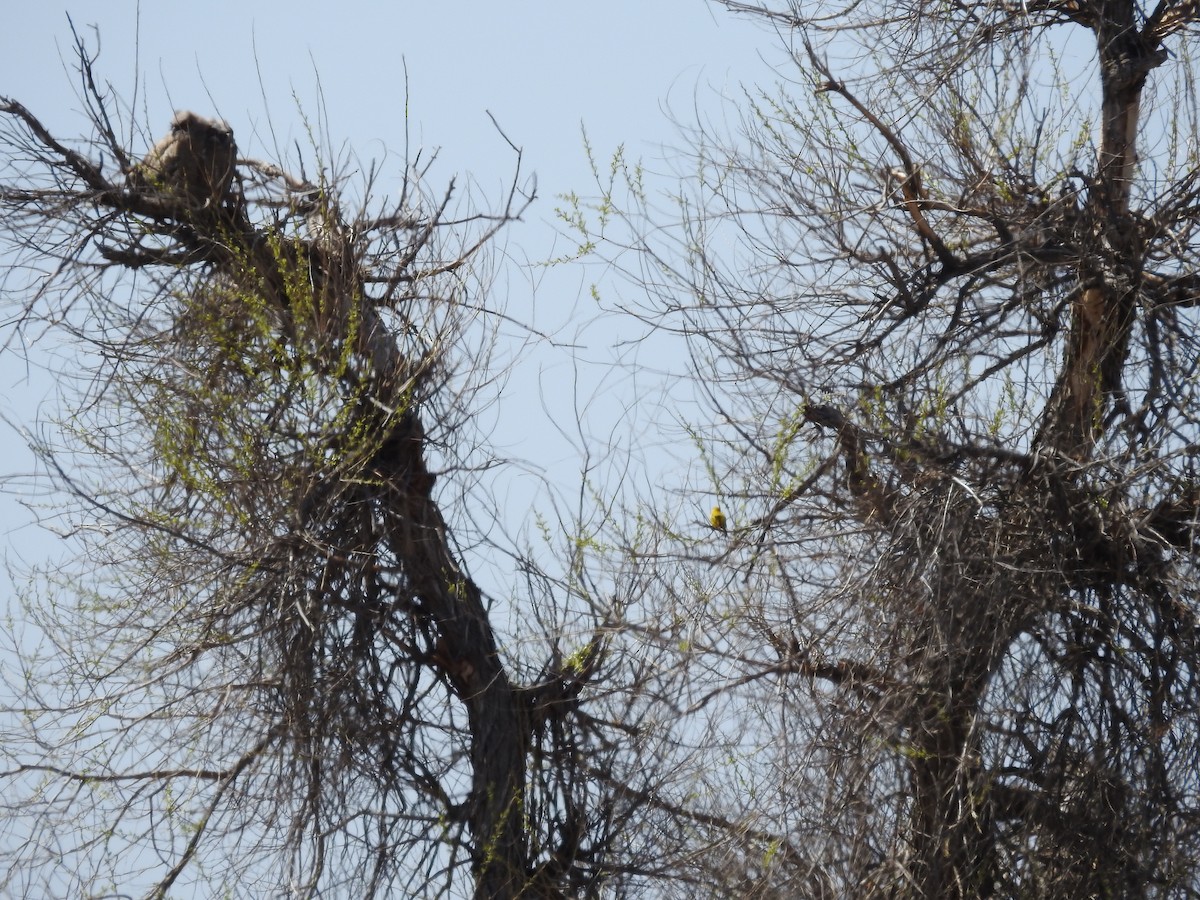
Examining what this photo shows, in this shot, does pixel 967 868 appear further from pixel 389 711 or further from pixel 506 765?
pixel 389 711

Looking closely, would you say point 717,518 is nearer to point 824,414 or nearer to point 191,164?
point 824,414

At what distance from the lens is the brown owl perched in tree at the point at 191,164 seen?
25.2 feet

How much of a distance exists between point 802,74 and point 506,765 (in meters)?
3.43

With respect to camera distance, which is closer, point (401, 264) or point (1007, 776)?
point (1007, 776)

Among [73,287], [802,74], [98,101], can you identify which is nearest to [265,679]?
[73,287]

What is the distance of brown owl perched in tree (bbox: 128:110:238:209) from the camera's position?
7.67 m

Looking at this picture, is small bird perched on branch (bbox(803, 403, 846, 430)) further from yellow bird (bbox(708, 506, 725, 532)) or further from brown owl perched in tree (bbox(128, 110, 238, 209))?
brown owl perched in tree (bbox(128, 110, 238, 209))

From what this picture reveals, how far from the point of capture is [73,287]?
7645 millimetres

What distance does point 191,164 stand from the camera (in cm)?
771

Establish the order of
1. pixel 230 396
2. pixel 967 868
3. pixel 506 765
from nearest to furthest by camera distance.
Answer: pixel 967 868 → pixel 230 396 → pixel 506 765

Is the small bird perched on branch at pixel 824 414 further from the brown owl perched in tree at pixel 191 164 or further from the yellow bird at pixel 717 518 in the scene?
the brown owl perched in tree at pixel 191 164

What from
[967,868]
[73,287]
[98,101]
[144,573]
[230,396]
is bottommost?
[967,868]

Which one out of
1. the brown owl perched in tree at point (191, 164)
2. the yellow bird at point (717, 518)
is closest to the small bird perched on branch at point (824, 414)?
the yellow bird at point (717, 518)

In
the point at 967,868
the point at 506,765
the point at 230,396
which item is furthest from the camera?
the point at 506,765
